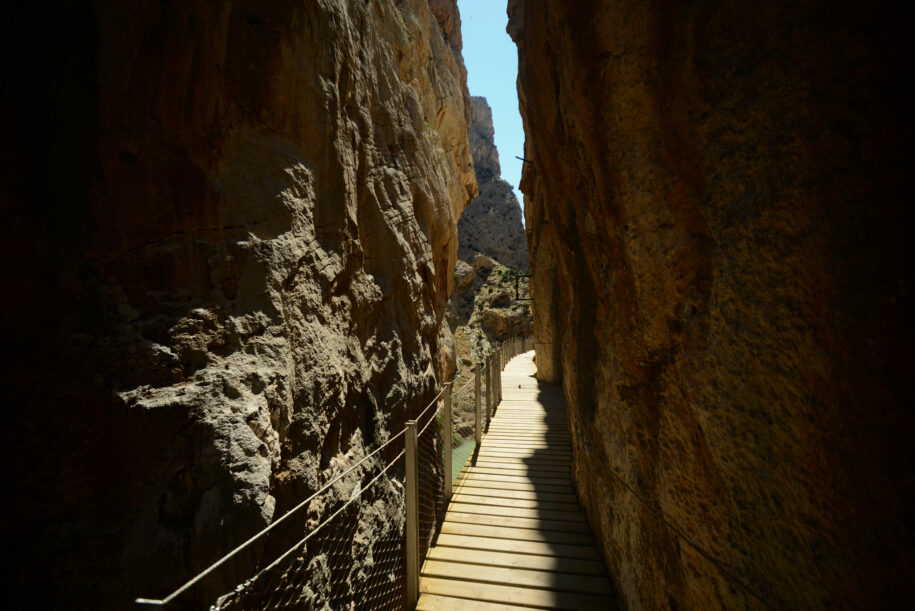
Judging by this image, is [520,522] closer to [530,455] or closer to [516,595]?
[516,595]

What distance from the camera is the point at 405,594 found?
13.4 ft

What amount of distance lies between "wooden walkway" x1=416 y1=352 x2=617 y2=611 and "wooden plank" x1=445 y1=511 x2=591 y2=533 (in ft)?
0.04

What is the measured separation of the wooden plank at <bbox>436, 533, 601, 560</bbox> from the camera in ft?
14.8

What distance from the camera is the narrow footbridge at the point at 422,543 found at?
2.40 m

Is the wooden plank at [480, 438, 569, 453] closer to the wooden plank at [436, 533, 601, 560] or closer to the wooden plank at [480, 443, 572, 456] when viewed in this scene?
the wooden plank at [480, 443, 572, 456]

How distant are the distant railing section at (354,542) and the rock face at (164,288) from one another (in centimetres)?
17

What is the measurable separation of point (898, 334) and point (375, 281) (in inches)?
157

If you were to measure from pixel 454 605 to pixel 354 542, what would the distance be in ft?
4.46

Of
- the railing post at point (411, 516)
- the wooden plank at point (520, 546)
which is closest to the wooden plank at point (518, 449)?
the wooden plank at point (520, 546)

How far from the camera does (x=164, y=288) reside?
2.62 metres

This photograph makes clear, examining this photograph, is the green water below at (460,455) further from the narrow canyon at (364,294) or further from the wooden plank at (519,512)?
the narrow canyon at (364,294)

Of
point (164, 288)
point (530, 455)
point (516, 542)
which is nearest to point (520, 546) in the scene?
point (516, 542)

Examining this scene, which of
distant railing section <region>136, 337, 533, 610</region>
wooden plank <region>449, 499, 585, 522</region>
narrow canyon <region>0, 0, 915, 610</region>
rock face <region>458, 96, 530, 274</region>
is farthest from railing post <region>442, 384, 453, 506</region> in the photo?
rock face <region>458, 96, 530, 274</region>

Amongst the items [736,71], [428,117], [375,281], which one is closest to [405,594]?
[375,281]
